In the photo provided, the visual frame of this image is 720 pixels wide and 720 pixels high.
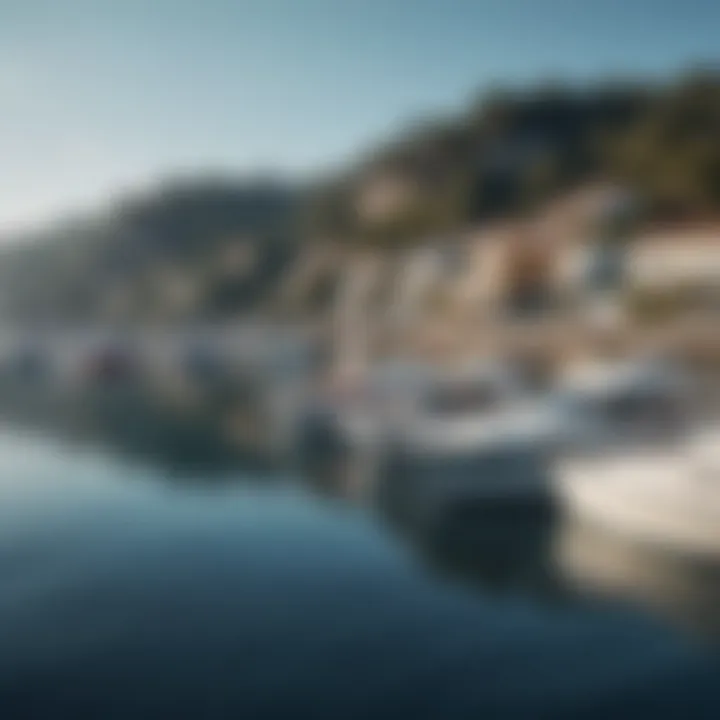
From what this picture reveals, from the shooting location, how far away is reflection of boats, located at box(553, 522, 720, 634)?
5035mm

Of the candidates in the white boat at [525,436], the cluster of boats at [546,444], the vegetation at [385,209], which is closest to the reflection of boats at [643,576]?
the cluster of boats at [546,444]

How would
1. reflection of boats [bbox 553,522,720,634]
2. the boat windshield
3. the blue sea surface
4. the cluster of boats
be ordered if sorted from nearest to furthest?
the blue sea surface, reflection of boats [bbox 553,522,720,634], the cluster of boats, the boat windshield

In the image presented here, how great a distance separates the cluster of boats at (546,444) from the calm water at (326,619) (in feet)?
1.10

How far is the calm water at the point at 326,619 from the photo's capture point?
414 centimetres

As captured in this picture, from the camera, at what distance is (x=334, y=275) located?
754 inches

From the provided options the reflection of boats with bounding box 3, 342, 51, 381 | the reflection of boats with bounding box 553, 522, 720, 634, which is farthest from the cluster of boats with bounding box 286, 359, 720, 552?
the reflection of boats with bounding box 3, 342, 51, 381

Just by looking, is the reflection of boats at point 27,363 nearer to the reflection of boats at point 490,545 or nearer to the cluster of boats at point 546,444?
the cluster of boats at point 546,444

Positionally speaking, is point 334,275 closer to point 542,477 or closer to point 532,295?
point 532,295

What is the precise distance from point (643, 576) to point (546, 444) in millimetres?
2067

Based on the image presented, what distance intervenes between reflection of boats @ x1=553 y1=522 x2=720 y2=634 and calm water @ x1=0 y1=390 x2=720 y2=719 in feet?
0.06

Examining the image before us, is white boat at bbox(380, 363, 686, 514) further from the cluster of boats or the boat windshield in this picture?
the boat windshield

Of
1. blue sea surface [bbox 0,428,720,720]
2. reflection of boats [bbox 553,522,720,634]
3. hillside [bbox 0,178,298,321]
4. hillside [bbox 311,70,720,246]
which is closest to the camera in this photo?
blue sea surface [bbox 0,428,720,720]

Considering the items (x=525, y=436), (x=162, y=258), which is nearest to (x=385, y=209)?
(x=162, y=258)

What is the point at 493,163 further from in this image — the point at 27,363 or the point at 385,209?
the point at 27,363
